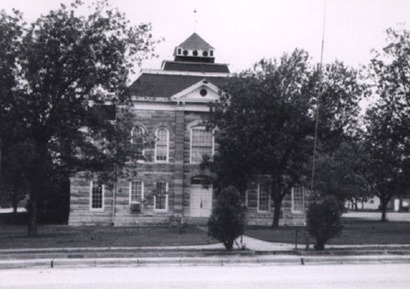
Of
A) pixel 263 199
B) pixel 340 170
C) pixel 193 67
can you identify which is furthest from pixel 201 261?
pixel 193 67

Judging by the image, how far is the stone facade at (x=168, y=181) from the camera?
3762 cm

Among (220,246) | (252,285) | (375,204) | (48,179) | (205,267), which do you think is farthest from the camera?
(375,204)

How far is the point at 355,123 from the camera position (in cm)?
3519

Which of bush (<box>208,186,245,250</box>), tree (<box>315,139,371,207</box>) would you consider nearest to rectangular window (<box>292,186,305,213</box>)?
tree (<box>315,139,371,207</box>)

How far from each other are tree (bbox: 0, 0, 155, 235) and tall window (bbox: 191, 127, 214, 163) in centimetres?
1131

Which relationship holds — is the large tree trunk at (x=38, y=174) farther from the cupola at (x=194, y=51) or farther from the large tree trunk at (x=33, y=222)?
the cupola at (x=194, y=51)

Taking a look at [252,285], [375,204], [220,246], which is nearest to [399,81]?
[220,246]

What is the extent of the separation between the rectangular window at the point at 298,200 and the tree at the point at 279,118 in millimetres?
4255

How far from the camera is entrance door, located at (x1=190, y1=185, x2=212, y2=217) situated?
38.5 meters

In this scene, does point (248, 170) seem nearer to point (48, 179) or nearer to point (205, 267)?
point (48, 179)

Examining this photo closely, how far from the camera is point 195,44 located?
50.4m

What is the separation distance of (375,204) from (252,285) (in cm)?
8388

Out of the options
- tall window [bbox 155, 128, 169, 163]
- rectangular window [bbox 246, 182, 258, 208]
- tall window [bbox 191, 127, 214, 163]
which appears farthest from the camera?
rectangular window [bbox 246, 182, 258, 208]

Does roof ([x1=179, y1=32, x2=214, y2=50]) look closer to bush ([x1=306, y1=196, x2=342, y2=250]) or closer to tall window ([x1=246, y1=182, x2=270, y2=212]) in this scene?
tall window ([x1=246, y1=182, x2=270, y2=212])
